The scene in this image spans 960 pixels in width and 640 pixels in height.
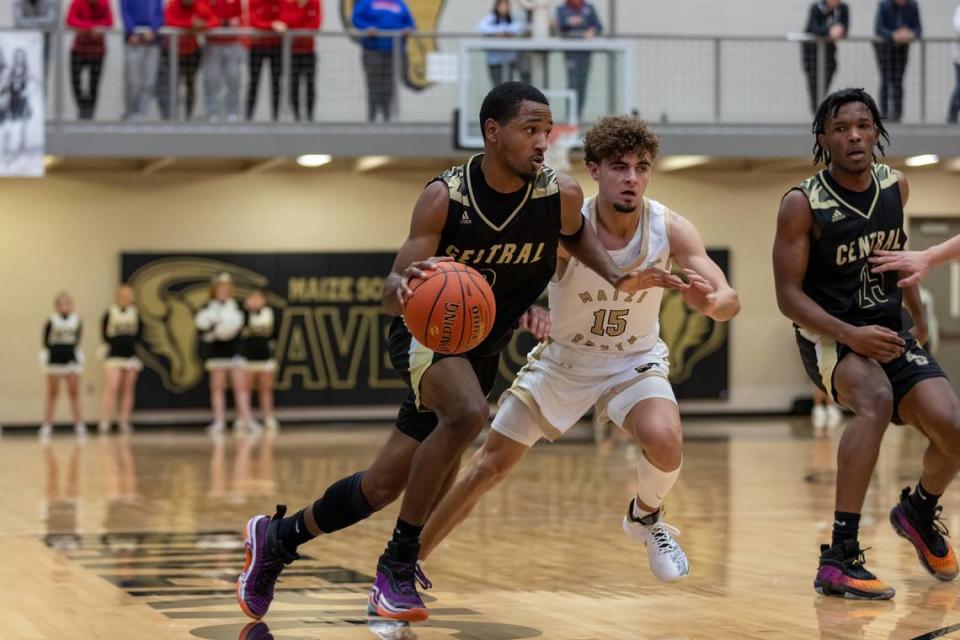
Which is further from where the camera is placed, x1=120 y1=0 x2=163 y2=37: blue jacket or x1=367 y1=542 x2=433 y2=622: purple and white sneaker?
x1=120 y1=0 x2=163 y2=37: blue jacket

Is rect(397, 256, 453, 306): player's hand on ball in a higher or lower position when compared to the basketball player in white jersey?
higher

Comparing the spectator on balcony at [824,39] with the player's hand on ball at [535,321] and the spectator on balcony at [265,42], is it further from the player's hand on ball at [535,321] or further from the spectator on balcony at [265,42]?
the player's hand on ball at [535,321]

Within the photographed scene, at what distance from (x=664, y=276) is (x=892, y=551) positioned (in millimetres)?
3002

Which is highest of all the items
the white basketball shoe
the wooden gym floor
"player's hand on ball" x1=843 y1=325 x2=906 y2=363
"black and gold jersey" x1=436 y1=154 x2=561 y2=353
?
"black and gold jersey" x1=436 y1=154 x2=561 y2=353

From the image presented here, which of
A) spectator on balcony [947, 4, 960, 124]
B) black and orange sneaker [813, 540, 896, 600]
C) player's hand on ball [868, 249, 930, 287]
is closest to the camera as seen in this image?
black and orange sneaker [813, 540, 896, 600]

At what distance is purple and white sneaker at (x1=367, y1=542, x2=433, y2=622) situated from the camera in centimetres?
584

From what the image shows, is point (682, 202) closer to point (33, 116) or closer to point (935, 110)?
point (935, 110)

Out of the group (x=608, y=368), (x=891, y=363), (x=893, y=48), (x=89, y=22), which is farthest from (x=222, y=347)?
(x=891, y=363)

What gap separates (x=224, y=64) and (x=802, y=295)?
44.6 feet

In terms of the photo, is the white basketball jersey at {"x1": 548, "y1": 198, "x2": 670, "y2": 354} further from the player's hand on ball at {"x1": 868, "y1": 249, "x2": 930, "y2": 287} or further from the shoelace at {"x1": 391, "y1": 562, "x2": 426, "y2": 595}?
the shoelace at {"x1": 391, "y1": 562, "x2": 426, "y2": 595}

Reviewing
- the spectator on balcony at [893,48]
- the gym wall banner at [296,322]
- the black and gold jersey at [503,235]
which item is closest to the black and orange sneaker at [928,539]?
the black and gold jersey at [503,235]

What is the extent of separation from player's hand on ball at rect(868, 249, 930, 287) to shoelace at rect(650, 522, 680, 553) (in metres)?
1.47

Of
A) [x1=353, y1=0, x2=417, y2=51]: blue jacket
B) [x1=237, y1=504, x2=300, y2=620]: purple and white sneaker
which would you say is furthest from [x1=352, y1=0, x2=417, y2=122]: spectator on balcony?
[x1=237, y1=504, x2=300, y2=620]: purple and white sneaker

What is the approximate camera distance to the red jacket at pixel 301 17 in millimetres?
19781
